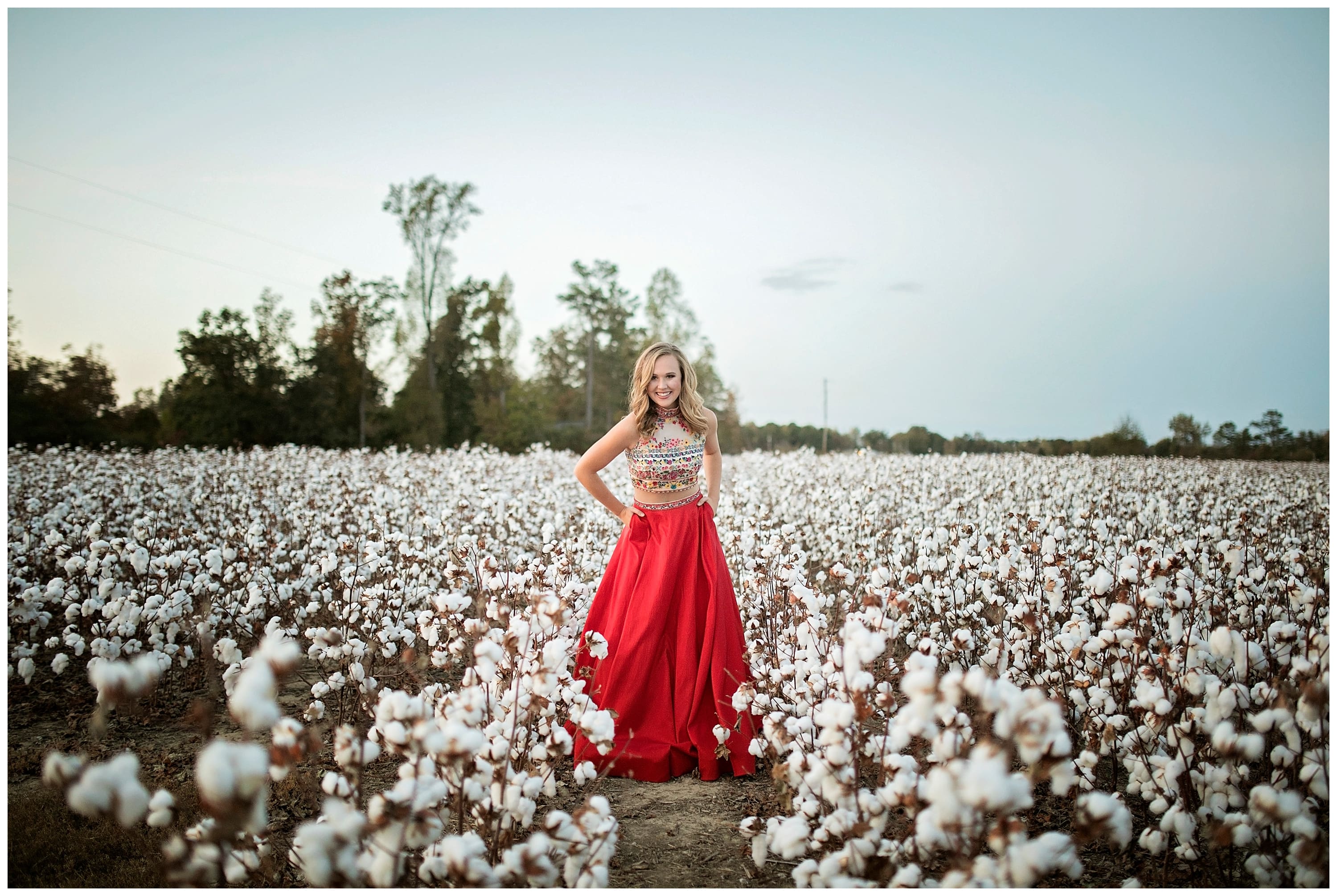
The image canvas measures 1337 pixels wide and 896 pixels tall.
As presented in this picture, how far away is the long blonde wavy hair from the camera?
4.34 metres

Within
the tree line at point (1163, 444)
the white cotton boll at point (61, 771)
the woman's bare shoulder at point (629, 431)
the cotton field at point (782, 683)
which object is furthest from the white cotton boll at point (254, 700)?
the tree line at point (1163, 444)

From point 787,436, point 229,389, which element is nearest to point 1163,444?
point 787,436

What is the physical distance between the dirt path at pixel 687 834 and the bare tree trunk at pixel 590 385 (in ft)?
123

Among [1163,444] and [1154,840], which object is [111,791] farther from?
[1163,444]

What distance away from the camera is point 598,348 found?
45.8 metres

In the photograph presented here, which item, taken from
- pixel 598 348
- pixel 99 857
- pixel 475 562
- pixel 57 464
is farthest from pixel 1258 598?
pixel 598 348

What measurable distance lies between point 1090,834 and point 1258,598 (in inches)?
115

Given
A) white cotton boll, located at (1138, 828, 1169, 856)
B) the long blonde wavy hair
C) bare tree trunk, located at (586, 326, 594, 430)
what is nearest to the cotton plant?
white cotton boll, located at (1138, 828, 1169, 856)

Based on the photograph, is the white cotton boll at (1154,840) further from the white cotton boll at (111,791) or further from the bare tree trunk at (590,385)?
the bare tree trunk at (590,385)

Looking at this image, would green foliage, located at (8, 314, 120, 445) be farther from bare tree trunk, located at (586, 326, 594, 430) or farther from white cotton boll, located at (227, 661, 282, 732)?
white cotton boll, located at (227, 661, 282, 732)

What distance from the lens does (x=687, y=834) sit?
11.7ft

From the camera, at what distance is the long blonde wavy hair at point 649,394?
4.34 meters

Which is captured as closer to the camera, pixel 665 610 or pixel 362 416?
pixel 665 610

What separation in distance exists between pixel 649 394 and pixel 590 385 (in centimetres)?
3932
